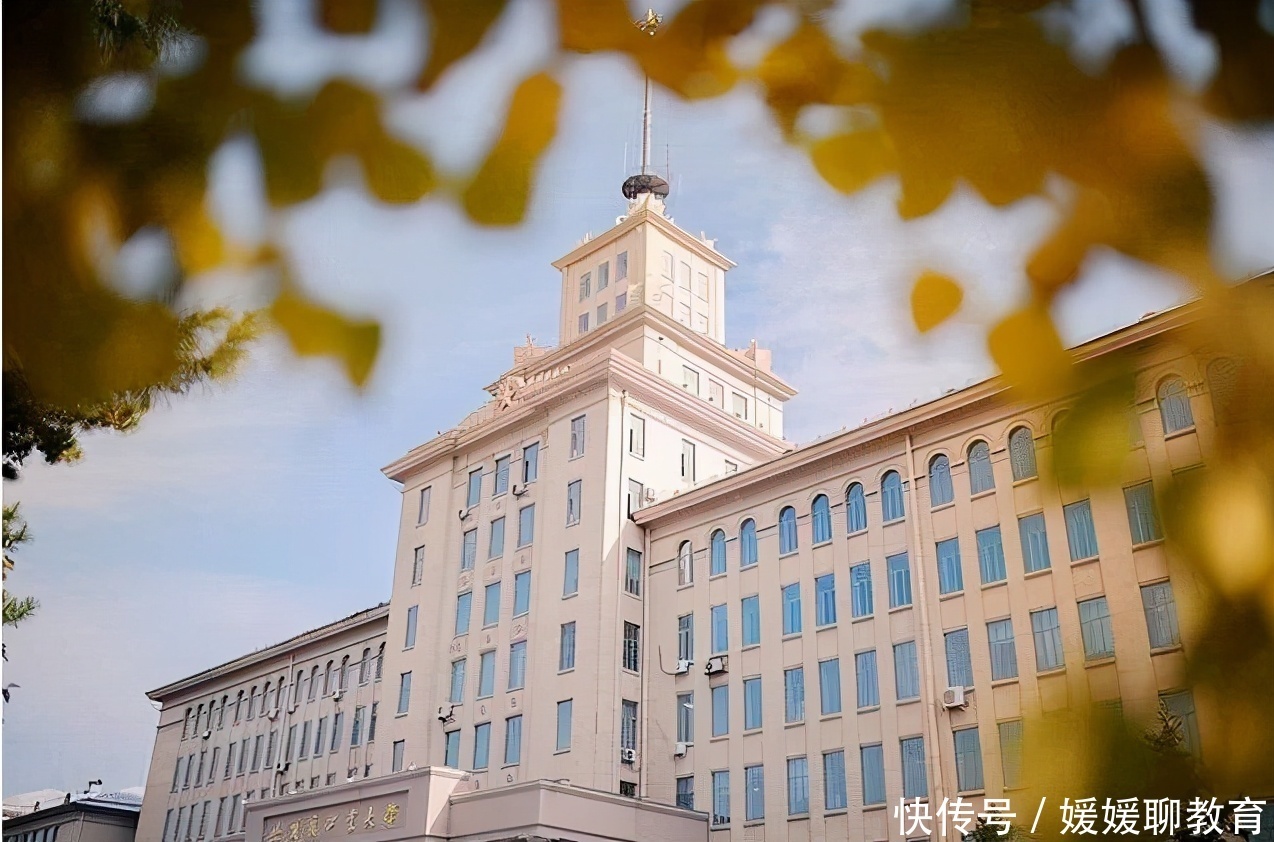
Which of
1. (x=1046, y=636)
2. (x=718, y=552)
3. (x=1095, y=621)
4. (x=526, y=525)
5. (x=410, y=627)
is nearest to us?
(x=1095, y=621)

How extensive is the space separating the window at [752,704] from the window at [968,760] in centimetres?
261

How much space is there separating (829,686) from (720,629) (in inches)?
74.4

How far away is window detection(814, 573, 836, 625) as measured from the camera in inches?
498

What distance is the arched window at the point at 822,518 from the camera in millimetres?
13117

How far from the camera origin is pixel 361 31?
38.5 inches

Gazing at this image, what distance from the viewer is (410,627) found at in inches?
664

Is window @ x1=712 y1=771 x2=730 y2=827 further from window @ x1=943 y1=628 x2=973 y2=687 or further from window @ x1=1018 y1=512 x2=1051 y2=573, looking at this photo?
window @ x1=1018 y1=512 x2=1051 y2=573

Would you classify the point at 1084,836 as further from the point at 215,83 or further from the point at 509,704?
the point at 509,704

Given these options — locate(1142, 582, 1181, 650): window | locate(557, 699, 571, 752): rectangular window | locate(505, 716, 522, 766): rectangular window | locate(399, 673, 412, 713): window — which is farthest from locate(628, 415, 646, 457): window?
locate(1142, 582, 1181, 650): window

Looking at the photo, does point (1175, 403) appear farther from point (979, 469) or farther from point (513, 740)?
point (513, 740)

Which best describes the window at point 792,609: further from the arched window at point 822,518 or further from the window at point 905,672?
the window at point 905,672

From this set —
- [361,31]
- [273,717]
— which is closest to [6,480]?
[361,31]

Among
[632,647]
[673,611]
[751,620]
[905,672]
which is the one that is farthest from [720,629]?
[905,672]

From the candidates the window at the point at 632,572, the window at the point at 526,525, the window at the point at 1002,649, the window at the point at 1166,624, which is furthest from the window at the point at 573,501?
the window at the point at 1166,624
